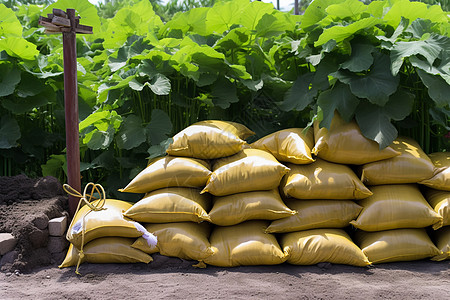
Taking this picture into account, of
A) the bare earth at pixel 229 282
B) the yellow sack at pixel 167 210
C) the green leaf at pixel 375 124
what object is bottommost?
the bare earth at pixel 229 282

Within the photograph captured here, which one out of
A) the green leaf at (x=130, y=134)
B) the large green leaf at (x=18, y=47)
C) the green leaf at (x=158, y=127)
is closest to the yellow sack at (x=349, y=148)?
the green leaf at (x=158, y=127)

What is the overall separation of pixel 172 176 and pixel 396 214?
120 centimetres

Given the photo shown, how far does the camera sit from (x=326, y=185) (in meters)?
2.91

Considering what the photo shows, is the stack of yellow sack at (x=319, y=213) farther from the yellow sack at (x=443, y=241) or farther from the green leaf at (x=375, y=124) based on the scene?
the yellow sack at (x=443, y=241)

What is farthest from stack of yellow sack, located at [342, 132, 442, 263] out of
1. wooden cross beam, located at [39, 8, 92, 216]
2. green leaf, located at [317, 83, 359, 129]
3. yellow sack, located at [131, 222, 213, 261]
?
wooden cross beam, located at [39, 8, 92, 216]

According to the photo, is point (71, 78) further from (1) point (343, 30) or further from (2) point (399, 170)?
(2) point (399, 170)

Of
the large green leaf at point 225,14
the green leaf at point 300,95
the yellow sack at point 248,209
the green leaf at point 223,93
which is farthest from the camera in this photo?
the large green leaf at point 225,14

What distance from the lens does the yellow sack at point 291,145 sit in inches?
118

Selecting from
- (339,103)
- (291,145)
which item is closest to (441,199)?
(339,103)

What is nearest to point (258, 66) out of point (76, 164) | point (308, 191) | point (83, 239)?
point (308, 191)

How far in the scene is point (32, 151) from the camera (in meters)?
3.91

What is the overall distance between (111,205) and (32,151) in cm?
120

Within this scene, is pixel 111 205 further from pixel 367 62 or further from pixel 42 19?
pixel 367 62

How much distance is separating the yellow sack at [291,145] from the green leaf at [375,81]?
0.38 metres
